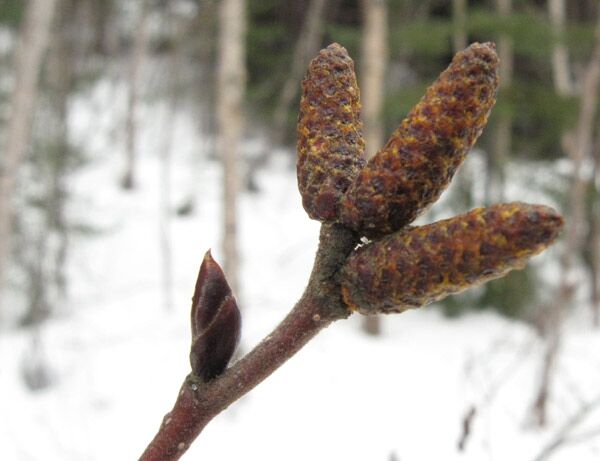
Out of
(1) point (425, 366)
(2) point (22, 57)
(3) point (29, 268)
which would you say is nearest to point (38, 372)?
(3) point (29, 268)

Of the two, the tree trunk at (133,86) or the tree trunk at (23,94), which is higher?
the tree trunk at (133,86)

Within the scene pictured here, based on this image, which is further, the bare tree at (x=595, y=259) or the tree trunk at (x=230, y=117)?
the bare tree at (x=595, y=259)

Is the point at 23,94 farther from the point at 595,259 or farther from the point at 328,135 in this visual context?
the point at 595,259

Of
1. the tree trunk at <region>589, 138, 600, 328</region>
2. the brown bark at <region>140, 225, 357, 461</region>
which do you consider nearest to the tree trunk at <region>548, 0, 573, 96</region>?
the tree trunk at <region>589, 138, 600, 328</region>

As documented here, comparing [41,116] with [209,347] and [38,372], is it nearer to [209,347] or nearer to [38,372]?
[38,372]

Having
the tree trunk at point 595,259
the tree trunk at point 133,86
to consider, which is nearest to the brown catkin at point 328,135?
the tree trunk at point 595,259

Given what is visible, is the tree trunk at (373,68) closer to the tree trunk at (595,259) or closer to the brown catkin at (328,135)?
the tree trunk at (595,259)

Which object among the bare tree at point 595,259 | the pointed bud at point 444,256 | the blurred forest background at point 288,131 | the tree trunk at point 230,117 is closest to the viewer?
the pointed bud at point 444,256

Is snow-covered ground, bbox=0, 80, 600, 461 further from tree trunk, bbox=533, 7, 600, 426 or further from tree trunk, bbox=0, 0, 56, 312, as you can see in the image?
tree trunk, bbox=0, 0, 56, 312
